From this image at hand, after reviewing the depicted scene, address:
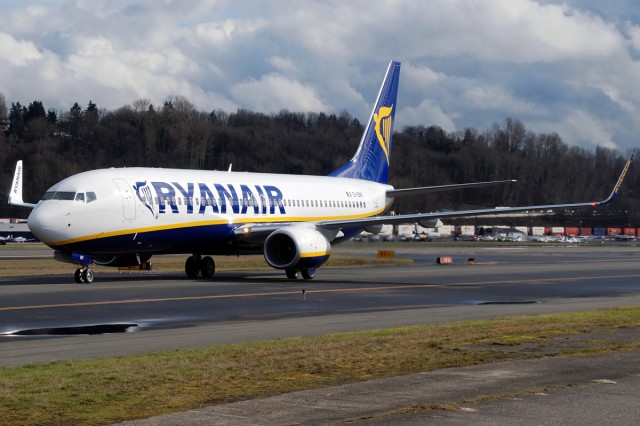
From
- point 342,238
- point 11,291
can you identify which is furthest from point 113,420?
point 342,238

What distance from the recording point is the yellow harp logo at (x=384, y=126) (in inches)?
1994

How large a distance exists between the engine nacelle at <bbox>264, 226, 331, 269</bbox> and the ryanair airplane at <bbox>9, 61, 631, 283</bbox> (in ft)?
0.12

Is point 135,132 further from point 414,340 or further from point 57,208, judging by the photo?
point 414,340

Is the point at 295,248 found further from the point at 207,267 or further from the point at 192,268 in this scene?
the point at 192,268

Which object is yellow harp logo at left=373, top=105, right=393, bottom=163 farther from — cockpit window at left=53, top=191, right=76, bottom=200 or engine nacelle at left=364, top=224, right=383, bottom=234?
cockpit window at left=53, top=191, right=76, bottom=200

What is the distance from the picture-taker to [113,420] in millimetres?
10250

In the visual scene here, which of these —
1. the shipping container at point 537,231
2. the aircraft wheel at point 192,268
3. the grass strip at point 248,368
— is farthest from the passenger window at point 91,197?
the shipping container at point 537,231

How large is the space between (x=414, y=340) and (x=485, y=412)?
697 centimetres

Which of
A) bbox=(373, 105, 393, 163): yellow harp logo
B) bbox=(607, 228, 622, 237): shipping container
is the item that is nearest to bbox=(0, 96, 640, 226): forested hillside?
bbox=(607, 228, 622, 237): shipping container

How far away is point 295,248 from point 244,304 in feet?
33.5

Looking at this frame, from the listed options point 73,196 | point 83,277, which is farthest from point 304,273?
point 73,196

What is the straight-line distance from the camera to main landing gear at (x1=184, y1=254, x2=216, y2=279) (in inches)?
1563

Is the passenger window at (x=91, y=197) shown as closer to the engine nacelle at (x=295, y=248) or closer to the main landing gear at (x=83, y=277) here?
the main landing gear at (x=83, y=277)

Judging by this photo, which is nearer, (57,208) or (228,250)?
(57,208)
